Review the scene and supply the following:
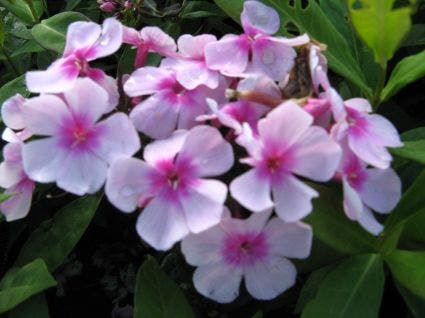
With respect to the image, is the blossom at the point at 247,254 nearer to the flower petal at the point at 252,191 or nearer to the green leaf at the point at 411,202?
the flower petal at the point at 252,191

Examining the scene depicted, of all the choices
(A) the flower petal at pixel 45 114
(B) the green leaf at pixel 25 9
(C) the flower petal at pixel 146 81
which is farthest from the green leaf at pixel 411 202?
(B) the green leaf at pixel 25 9

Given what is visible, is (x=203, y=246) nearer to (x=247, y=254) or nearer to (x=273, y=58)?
(x=247, y=254)

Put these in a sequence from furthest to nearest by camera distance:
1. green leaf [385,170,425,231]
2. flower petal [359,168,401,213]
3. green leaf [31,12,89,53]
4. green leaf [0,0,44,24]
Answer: green leaf [0,0,44,24], green leaf [31,12,89,53], green leaf [385,170,425,231], flower petal [359,168,401,213]

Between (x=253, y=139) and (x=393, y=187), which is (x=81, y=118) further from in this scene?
(x=393, y=187)

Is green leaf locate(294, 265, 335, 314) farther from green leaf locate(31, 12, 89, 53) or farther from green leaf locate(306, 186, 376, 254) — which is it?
green leaf locate(31, 12, 89, 53)

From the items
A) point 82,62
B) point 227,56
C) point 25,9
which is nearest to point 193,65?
point 227,56

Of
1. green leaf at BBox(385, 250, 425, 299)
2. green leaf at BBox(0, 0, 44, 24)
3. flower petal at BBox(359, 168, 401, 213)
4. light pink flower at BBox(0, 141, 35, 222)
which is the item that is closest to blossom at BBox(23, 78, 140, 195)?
light pink flower at BBox(0, 141, 35, 222)
